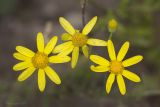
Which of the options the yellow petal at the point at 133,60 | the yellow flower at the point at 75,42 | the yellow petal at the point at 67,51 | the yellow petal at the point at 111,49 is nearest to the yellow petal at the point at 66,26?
the yellow flower at the point at 75,42

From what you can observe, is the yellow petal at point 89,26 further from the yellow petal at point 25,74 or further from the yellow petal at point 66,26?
the yellow petal at point 25,74

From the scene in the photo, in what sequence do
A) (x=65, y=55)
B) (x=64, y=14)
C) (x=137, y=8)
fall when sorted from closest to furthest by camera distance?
(x=65, y=55) < (x=137, y=8) < (x=64, y=14)

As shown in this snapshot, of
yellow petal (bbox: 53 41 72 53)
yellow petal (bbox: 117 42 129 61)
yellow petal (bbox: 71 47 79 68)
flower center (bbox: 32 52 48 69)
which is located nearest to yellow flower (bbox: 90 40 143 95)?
yellow petal (bbox: 117 42 129 61)

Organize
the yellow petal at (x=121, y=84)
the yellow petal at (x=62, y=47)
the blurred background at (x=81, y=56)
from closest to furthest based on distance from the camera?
the yellow petal at (x=121, y=84), the yellow petal at (x=62, y=47), the blurred background at (x=81, y=56)

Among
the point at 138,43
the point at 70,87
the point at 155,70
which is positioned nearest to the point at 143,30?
the point at 138,43

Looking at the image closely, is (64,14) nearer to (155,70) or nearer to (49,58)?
(155,70)

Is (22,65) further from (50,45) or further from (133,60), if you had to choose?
(133,60)
